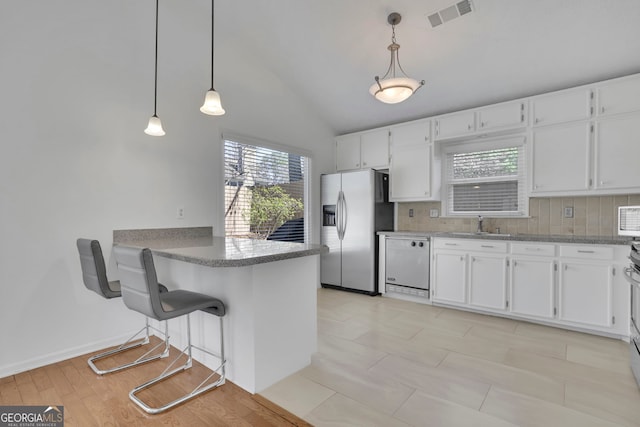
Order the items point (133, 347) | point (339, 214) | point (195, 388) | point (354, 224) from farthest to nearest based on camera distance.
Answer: point (339, 214)
point (354, 224)
point (133, 347)
point (195, 388)

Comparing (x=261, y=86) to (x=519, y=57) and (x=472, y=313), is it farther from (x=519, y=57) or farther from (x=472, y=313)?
(x=472, y=313)

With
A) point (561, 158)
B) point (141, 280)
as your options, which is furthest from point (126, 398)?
point (561, 158)

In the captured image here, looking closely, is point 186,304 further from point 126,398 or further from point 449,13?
point 449,13

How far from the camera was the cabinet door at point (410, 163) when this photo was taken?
13.5ft

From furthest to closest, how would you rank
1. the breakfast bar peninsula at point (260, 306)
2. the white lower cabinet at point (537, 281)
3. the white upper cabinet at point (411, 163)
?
the white upper cabinet at point (411, 163)
the white lower cabinet at point (537, 281)
the breakfast bar peninsula at point (260, 306)

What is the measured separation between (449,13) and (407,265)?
2772 mm

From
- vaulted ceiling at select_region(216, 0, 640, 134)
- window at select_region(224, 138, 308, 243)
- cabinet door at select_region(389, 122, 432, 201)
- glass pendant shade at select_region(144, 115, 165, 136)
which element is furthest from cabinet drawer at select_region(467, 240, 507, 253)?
glass pendant shade at select_region(144, 115, 165, 136)

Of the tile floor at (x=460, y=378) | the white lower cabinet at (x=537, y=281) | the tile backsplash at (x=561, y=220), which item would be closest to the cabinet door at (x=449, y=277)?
the white lower cabinet at (x=537, y=281)

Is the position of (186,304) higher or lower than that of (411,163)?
lower

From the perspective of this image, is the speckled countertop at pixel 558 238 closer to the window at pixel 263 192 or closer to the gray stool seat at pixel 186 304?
the window at pixel 263 192

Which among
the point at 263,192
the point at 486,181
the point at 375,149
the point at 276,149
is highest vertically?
the point at 375,149

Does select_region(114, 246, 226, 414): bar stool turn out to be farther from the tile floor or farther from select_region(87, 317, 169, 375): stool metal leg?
the tile floor

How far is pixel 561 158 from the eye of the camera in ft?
10.6

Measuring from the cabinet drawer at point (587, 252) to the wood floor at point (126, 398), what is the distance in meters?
2.91
